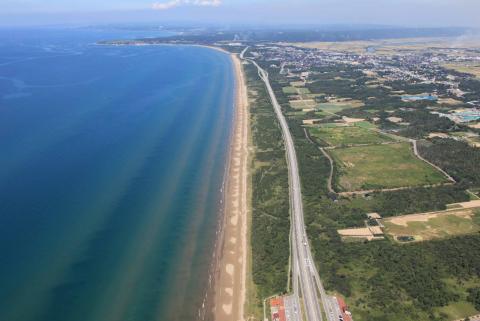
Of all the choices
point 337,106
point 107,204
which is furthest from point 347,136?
point 107,204

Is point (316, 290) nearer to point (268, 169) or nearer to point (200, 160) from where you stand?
point (268, 169)

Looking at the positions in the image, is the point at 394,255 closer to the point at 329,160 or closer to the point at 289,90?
the point at 329,160

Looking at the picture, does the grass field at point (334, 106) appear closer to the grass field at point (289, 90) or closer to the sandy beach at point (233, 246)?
the grass field at point (289, 90)

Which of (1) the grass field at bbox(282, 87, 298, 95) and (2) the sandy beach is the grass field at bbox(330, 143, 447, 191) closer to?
(2) the sandy beach

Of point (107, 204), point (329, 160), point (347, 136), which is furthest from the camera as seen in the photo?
point (347, 136)

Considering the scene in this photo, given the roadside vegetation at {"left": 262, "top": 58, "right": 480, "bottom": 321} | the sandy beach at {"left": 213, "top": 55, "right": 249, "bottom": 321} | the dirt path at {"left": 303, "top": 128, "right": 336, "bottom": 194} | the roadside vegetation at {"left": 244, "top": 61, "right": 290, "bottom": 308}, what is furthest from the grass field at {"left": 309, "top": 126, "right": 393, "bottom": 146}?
the sandy beach at {"left": 213, "top": 55, "right": 249, "bottom": 321}

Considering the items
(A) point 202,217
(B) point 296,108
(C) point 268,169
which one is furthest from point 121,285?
(B) point 296,108

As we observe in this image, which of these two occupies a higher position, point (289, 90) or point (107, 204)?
point (289, 90)
